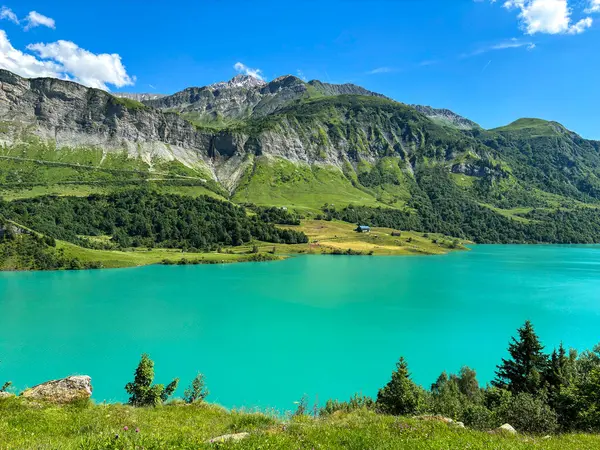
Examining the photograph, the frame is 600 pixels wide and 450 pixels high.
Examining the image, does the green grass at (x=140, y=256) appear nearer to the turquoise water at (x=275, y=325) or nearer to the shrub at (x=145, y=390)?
the turquoise water at (x=275, y=325)

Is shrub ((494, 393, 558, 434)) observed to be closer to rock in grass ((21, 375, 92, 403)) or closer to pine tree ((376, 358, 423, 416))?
pine tree ((376, 358, 423, 416))

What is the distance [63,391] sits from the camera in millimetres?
15266

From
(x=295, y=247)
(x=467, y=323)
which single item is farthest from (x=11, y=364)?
(x=295, y=247)

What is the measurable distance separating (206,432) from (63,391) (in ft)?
25.3

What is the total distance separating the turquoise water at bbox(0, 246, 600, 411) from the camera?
41312 millimetres

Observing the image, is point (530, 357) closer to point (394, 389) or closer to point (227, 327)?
point (394, 389)

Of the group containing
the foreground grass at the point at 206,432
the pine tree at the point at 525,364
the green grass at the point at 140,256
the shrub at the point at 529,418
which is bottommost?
the green grass at the point at 140,256

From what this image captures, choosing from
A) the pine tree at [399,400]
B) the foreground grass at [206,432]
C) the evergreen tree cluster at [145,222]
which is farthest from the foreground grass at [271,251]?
the foreground grass at [206,432]

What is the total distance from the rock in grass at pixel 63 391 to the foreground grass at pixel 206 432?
41.6 inches

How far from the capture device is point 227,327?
60188 millimetres

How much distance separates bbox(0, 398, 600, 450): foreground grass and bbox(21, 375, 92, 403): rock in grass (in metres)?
1.06

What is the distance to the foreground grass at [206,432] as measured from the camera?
8750 millimetres

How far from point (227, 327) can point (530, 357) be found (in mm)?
42744

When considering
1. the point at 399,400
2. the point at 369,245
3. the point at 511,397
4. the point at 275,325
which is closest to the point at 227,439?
the point at 399,400
